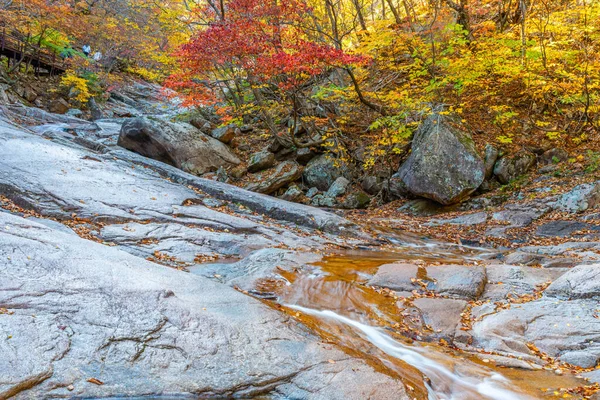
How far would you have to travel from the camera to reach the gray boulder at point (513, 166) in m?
11.4

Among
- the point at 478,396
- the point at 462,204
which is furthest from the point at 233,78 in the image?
the point at 478,396

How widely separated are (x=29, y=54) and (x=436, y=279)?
21845 mm

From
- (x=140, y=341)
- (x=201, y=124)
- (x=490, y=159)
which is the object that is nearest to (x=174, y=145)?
(x=201, y=124)

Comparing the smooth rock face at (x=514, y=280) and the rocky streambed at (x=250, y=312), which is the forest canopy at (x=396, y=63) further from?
the smooth rock face at (x=514, y=280)

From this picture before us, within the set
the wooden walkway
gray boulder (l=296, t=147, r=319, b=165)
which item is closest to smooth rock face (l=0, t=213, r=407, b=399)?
gray boulder (l=296, t=147, r=319, b=165)

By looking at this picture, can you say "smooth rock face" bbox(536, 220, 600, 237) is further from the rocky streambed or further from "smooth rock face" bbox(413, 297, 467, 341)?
"smooth rock face" bbox(413, 297, 467, 341)

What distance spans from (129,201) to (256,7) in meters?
6.50

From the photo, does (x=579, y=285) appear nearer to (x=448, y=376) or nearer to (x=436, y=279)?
(x=436, y=279)

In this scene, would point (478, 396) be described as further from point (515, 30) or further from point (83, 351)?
point (515, 30)

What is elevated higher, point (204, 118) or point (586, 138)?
point (586, 138)

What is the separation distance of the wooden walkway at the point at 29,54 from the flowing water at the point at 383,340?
19577 mm

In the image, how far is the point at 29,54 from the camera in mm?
18188

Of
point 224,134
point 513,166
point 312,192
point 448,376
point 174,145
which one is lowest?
point 448,376

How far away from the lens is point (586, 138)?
11.4 meters
